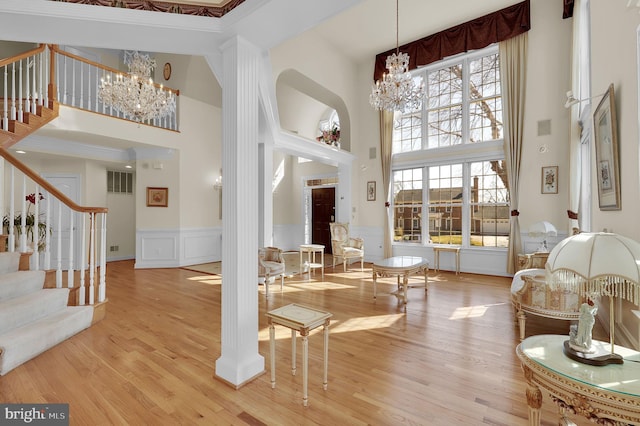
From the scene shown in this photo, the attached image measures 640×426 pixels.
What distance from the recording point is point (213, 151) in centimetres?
806

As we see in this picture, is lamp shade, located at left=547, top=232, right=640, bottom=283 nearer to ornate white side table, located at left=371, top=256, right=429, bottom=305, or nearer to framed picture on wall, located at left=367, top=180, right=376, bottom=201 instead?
ornate white side table, located at left=371, top=256, right=429, bottom=305

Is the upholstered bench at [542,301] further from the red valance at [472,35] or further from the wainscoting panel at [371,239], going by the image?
the red valance at [472,35]

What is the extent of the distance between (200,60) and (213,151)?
2.24 meters

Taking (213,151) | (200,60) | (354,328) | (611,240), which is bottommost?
(354,328)

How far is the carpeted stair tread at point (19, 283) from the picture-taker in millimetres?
3088

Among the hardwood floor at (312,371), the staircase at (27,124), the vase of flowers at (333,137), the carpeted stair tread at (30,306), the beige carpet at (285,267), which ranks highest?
the vase of flowers at (333,137)

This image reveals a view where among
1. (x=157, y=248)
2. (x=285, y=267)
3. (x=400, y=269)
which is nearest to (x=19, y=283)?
(x=157, y=248)

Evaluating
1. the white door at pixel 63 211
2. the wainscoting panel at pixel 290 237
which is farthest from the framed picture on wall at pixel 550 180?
the white door at pixel 63 211

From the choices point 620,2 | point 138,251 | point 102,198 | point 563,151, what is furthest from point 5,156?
point 563,151

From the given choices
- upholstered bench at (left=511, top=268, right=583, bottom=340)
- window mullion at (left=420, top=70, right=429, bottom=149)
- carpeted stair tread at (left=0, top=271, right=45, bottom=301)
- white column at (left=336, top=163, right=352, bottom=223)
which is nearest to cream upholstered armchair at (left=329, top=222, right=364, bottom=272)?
white column at (left=336, top=163, right=352, bottom=223)

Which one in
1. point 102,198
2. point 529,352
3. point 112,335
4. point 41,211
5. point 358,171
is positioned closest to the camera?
point 529,352

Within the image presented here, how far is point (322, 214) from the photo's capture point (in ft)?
31.9

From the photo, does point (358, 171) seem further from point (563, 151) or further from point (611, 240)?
point (611, 240)

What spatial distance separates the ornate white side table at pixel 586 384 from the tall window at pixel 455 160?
559 centimetres
